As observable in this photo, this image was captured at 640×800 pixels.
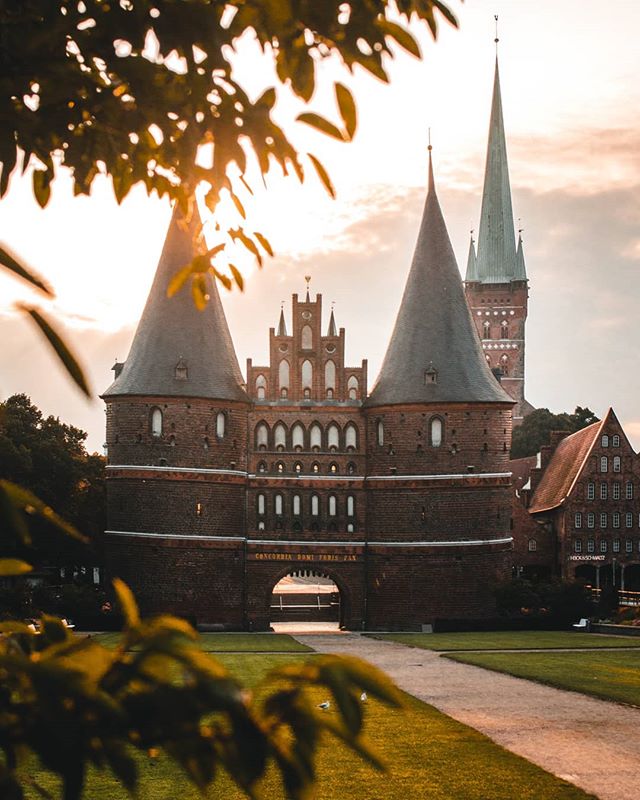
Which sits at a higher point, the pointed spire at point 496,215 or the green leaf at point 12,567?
the pointed spire at point 496,215

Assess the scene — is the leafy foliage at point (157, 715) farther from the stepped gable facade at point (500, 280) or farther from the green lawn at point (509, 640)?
the stepped gable facade at point (500, 280)

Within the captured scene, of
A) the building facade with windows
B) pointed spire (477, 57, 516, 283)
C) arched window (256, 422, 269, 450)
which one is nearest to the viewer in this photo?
arched window (256, 422, 269, 450)

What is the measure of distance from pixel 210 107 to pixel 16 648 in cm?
164

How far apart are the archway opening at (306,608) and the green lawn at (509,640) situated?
6422 mm

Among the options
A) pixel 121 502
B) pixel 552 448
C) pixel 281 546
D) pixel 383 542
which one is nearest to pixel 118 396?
pixel 121 502

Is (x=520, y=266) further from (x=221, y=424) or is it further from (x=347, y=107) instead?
(x=347, y=107)

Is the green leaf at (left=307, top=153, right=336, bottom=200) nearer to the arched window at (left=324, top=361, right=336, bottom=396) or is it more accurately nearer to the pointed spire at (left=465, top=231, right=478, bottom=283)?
the arched window at (left=324, top=361, right=336, bottom=396)

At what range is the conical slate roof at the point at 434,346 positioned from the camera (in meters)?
42.1

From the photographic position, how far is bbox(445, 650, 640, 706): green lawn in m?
20.0

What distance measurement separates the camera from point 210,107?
3121 mm

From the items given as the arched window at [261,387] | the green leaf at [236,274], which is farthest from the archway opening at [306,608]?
the green leaf at [236,274]

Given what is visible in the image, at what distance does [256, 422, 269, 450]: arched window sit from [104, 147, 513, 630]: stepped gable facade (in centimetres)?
8

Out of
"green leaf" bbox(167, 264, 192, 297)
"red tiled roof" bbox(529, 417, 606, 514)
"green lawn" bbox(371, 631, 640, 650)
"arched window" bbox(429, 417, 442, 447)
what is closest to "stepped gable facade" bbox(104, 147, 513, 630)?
"arched window" bbox(429, 417, 442, 447)

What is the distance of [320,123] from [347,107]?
0.24ft
